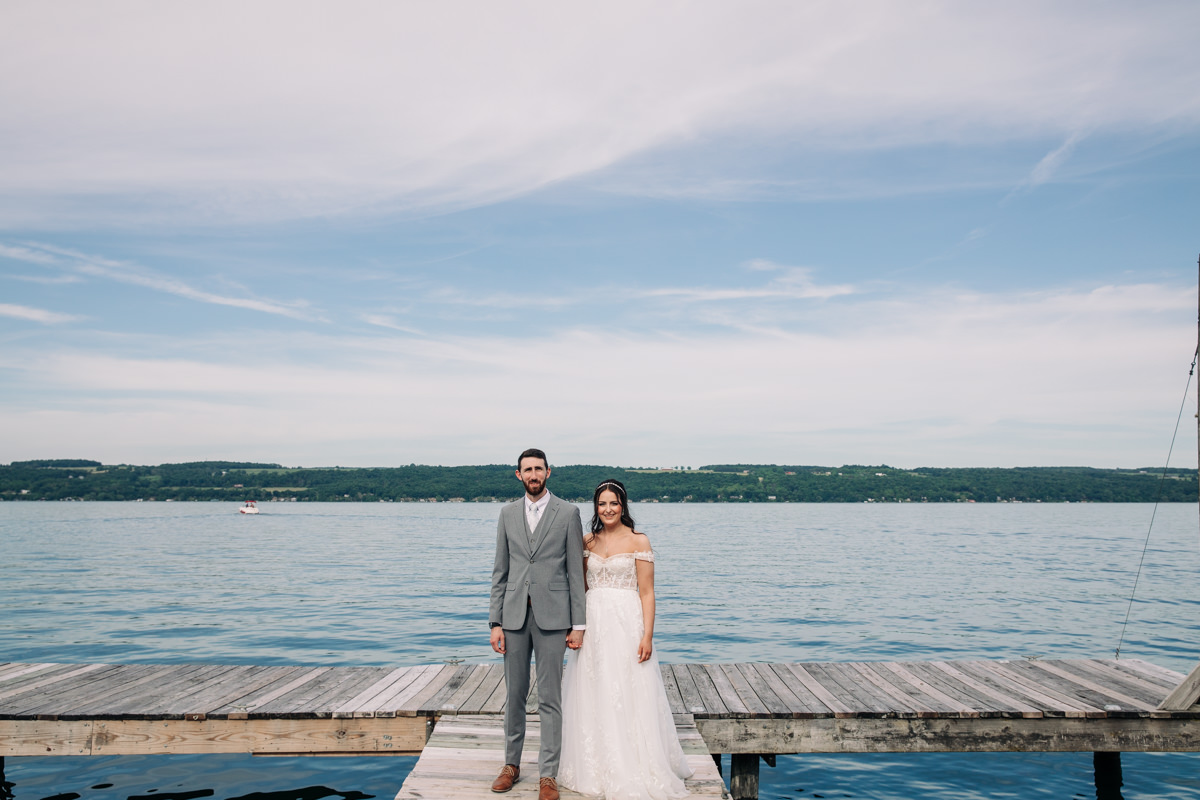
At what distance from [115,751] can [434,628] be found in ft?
51.3

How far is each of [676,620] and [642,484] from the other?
387ft

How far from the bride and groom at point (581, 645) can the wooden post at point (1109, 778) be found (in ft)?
A: 24.5

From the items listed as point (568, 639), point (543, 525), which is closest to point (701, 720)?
point (568, 639)

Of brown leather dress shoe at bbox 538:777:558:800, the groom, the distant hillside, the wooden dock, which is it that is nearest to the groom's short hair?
the groom

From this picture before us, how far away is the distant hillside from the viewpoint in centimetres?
13325

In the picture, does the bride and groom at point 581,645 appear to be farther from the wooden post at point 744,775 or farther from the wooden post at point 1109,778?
the wooden post at point 1109,778

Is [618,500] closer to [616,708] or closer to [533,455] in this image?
[533,455]

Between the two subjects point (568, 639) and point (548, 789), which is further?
point (568, 639)

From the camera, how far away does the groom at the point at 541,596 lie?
5984 millimetres

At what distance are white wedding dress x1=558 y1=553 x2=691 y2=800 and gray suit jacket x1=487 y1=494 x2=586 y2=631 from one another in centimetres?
28

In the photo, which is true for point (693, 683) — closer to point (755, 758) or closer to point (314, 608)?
point (755, 758)

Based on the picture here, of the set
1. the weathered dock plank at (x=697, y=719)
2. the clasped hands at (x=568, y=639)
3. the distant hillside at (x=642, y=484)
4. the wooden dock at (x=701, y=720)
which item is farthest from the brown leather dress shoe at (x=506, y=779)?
the distant hillside at (x=642, y=484)

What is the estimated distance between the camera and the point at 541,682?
613 centimetres

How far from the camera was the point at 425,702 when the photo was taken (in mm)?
8492
